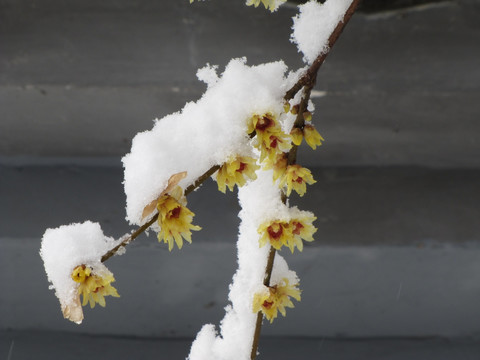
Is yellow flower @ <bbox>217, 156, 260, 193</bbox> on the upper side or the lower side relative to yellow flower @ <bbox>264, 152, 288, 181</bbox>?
lower

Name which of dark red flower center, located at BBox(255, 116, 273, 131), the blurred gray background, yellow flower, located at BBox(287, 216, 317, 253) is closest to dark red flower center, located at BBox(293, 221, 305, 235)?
yellow flower, located at BBox(287, 216, 317, 253)

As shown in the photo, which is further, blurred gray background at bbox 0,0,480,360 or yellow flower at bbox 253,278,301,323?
blurred gray background at bbox 0,0,480,360

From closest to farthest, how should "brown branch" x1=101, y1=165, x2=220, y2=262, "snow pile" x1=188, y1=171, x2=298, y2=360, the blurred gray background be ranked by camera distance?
"brown branch" x1=101, y1=165, x2=220, y2=262
"snow pile" x1=188, y1=171, x2=298, y2=360
the blurred gray background

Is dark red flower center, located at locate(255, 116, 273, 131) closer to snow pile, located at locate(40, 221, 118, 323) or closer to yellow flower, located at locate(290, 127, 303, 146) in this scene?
yellow flower, located at locate(290, 127, 303, 146)

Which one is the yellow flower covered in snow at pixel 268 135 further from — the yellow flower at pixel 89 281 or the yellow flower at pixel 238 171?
the yellow flower at pixel 89 281

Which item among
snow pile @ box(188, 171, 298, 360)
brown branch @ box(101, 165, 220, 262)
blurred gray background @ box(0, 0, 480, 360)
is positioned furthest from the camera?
blurred gray background @ box(0, 0, 480, 360)

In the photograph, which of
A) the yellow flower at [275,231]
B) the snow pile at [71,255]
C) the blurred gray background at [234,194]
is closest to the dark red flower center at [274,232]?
the yellow flower at [275,231]

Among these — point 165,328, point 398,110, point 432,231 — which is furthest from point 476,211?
point 165,328

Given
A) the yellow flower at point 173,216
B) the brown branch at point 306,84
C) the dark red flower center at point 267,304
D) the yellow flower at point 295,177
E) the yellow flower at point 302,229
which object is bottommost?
the dark red flower center at point 267,304
